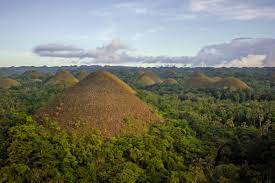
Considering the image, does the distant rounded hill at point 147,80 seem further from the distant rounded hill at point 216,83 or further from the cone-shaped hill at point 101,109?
the cone-shaped hill at point 101,109

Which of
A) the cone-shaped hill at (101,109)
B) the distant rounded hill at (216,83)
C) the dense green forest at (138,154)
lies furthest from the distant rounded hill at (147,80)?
the dense green forest at (138,154)

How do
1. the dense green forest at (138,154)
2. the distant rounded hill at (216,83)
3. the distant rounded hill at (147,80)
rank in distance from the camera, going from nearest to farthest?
the dense green forest at (138,154)
the distant rounded hill at (216,83)
the distant rounded hill at (147,80)

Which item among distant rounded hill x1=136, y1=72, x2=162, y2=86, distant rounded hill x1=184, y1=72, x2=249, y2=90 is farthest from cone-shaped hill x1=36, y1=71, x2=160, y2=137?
distant rounded hill x1=136, y1=72, x2=162, y2=86

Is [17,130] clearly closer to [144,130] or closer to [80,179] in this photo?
[80,179]

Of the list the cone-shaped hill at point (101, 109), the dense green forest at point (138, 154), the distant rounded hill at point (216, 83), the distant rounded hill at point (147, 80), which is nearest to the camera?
the dense green forest at point (138, 154)

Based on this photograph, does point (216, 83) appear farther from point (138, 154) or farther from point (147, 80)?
point (138, 154)

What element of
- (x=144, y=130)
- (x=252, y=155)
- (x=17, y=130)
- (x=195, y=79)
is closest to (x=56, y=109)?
(x=17, y=130)

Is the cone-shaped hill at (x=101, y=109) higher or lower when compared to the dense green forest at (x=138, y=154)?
higher

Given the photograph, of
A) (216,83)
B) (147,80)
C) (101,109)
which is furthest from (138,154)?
(147,80)
